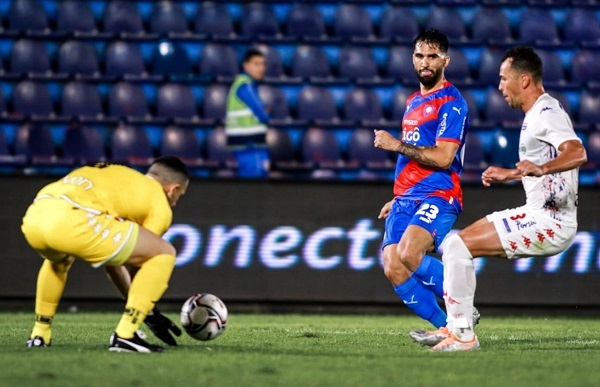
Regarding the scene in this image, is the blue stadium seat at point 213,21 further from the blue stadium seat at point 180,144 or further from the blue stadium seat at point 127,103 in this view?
the blue stadium seat at point 180,144

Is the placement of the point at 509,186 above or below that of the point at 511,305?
above

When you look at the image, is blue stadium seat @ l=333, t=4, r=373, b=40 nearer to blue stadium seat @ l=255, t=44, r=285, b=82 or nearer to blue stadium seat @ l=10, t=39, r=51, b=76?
blue stadium seat @ l=255, t=44, r=285, b=82

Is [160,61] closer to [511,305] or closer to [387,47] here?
[387,47]

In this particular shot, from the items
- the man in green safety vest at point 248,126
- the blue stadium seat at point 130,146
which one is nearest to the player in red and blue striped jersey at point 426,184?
the man in green safety vest at point 248,126

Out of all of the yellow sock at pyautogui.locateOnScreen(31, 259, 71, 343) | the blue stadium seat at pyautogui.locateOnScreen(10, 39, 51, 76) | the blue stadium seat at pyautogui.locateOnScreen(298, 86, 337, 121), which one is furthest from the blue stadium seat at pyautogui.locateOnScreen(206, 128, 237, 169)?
the yellow sock at pyautogui.locateOnScreen(31, 259, 71, 343)

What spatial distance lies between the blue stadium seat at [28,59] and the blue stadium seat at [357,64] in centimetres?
374

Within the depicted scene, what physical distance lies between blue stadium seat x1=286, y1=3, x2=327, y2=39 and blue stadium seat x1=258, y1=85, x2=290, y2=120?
3.96 feet

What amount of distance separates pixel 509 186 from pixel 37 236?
20.0 ft

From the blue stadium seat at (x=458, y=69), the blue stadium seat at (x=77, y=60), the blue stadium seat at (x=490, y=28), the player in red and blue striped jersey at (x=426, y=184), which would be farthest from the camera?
the blue stadium seat at (x=490, y=28)

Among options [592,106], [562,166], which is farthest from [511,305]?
[562,166]

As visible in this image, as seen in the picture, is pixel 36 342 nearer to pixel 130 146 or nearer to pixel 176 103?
pixel 130 146

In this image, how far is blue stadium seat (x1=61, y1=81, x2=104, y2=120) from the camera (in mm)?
13031

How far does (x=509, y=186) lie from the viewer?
11.0m

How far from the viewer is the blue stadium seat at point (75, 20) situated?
14.0 metres
